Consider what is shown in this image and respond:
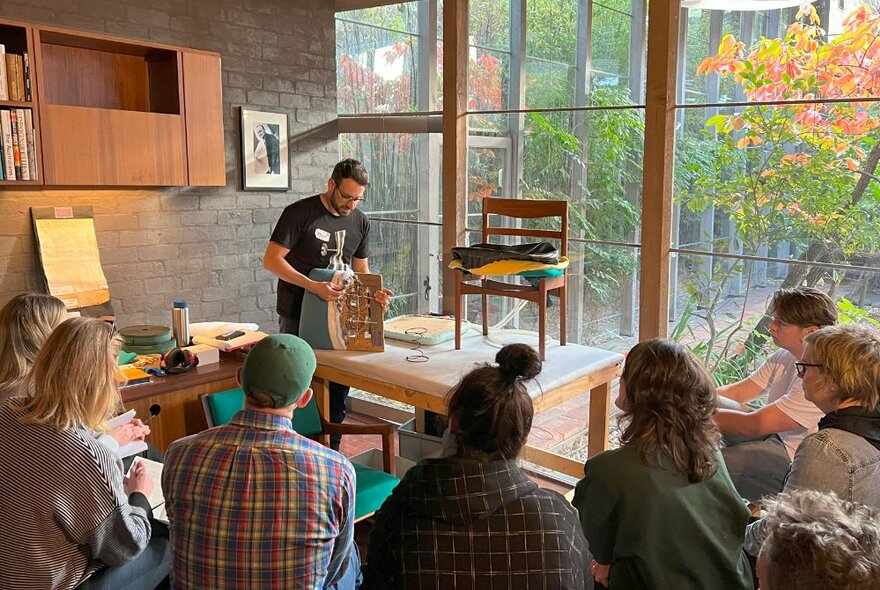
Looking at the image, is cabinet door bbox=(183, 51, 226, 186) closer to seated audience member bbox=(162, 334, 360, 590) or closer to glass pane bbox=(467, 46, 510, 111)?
glass pane bbox=(467, 46, 510, 111)

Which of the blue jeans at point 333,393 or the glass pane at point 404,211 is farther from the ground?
the glass pane at point 404,211

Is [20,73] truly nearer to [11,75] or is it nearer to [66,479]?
[11,75]

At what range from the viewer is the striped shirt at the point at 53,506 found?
1.59 metres

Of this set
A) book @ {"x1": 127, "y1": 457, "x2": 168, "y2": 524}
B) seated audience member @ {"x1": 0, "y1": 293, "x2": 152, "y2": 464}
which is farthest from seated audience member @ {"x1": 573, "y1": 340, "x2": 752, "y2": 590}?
seated audience member @ {"x1": 0, "y1": 293, "x2": 152, "y2": 464}

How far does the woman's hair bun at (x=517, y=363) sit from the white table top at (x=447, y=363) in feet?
3.80

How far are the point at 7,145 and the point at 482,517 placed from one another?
2.86 metres

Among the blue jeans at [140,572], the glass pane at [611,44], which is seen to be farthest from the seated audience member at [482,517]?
the glass pane at [611,44]

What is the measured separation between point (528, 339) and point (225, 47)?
239cm

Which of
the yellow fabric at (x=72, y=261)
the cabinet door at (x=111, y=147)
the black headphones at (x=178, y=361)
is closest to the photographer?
the black headphones at (x=178, y=361)

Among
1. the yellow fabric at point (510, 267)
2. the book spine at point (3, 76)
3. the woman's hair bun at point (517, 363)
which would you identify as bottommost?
the woman's hair bun at point (517, 363)

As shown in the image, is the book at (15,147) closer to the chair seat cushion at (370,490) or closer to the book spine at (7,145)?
the book spine at (7,145)

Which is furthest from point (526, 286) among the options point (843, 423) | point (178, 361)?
point (843, 423)

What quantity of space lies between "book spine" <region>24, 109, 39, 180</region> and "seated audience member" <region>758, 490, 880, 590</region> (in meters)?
3.31

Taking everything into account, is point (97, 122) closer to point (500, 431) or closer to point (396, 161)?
point (396, 161)
